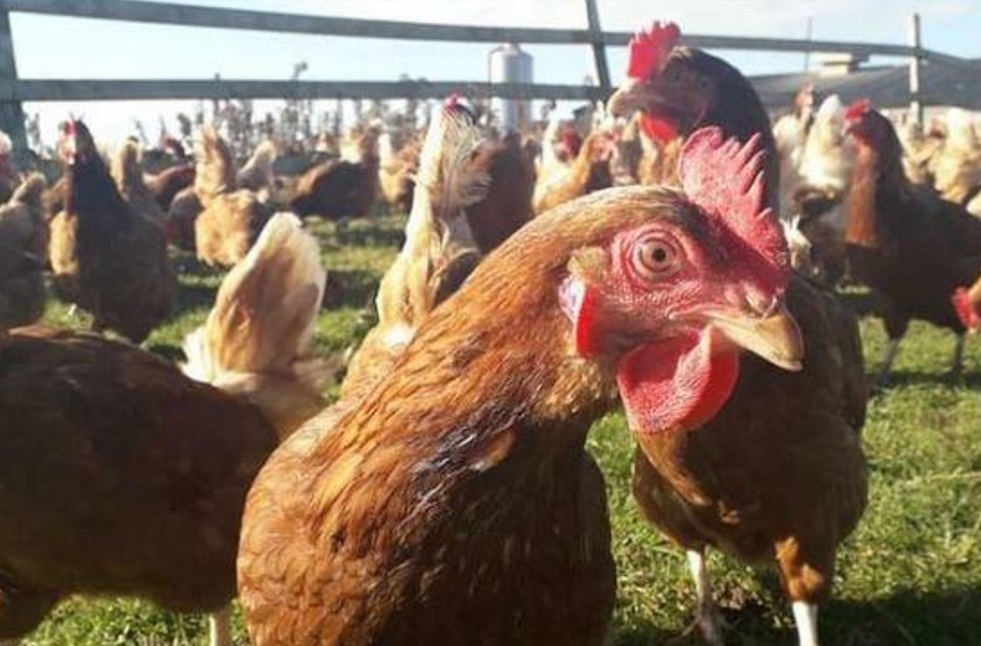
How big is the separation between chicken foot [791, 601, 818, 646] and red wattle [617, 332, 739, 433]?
4.94 feet

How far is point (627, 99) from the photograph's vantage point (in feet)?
12.7

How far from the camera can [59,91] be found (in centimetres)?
780

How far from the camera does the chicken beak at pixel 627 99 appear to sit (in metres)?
3.83

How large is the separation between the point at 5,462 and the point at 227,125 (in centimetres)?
1730

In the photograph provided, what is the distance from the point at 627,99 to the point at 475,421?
2.54 meters

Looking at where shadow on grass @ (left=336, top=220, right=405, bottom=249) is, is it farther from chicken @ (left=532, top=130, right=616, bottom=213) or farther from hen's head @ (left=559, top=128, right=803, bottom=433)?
hen's head @ (left=559, top=128, right=803, bottom=433)

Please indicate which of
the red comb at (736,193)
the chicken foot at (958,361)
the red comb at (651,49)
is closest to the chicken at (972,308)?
the chicken foot at (958,361)

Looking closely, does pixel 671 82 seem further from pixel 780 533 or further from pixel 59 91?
pixel 59 91

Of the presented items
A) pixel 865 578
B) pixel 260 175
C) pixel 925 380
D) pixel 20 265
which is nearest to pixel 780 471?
pixel 865 578

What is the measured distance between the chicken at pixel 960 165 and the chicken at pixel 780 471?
24.6 ft

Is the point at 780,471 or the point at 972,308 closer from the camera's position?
the point at 780,471

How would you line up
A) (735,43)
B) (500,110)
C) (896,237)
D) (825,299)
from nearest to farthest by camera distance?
(825,299)
(896,237)
(735,43)
(500,110)

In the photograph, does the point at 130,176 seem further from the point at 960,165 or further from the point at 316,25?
the point at 960,165

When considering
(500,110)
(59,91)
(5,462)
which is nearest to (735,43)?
(500,110)
